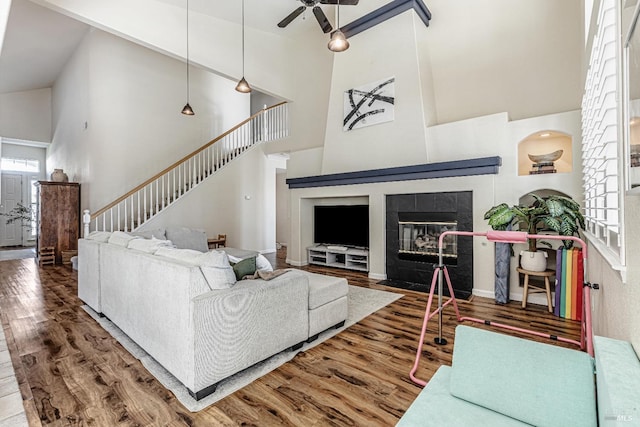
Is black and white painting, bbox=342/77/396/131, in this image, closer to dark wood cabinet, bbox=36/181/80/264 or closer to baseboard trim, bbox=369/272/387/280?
baseboard trim, bbox=369/272/387/280

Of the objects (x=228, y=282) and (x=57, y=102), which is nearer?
(x=228, y=282)

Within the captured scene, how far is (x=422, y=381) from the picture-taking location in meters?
2.20

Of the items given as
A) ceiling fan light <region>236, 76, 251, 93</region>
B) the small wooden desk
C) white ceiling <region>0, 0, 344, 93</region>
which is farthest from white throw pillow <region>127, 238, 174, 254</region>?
white ceiling <region>0, 0, 344, 93</region>

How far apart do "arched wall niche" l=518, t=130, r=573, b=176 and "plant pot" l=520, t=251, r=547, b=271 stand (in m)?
1.12

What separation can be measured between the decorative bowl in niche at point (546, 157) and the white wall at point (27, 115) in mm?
12583

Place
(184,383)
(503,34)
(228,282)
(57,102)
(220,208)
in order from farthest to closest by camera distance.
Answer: (57,102), (220,208), (503,34), (228,282), (184,383)

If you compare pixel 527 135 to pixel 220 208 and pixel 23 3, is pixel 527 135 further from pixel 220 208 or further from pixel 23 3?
pixel 23 3

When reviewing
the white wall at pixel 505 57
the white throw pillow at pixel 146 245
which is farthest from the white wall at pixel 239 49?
the white throw pillow at pixel 146 245

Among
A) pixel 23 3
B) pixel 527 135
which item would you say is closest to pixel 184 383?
pixel 527 135

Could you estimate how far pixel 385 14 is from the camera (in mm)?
5176

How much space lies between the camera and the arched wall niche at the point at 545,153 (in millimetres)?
4164

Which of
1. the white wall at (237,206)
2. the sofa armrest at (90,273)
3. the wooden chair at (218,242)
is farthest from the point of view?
the wooden chair at (218,242)

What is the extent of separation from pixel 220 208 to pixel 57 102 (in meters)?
Result: 6.09

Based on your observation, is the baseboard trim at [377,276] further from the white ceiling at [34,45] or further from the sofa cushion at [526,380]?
the white ceiling at [34,45]
